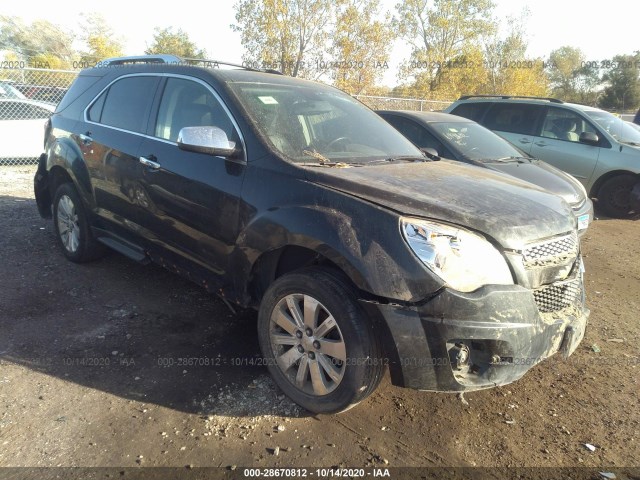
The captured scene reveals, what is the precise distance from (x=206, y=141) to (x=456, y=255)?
5.37ft

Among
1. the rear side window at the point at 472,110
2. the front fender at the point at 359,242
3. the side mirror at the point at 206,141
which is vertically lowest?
the front fender at the point at 359,242

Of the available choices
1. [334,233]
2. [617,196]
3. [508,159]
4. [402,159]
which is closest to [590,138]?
[617,196]

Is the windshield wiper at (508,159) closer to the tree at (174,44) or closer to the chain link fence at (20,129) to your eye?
the chain link fence at (20,129)

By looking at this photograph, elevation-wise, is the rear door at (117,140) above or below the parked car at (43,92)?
above

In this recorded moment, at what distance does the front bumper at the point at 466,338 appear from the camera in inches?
91.0

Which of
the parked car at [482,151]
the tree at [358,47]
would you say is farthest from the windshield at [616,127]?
the tree at [358,47]

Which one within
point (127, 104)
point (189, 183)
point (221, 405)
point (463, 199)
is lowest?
point (221, 405)

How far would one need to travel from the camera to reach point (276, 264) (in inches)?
119

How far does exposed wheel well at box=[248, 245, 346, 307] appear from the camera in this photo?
2.90 meters

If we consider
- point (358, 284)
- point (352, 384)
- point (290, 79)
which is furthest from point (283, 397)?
point (290, 79)

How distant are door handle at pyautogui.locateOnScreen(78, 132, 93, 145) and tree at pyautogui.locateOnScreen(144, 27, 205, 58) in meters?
42.8

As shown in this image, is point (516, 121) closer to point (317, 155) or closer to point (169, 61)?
point (169, 61)

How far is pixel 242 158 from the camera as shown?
10.1ft

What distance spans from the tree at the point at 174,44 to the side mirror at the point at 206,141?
44533mm
